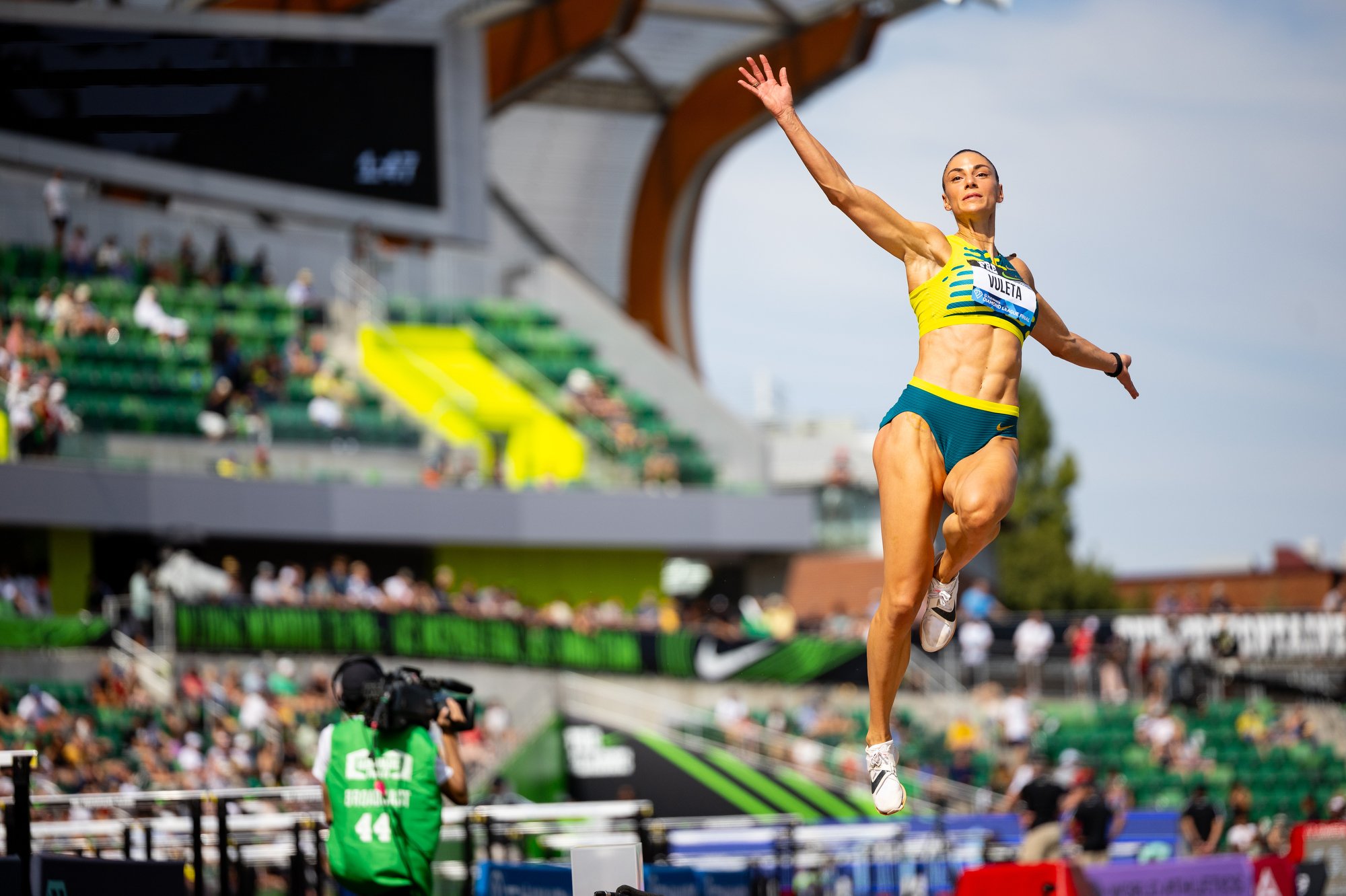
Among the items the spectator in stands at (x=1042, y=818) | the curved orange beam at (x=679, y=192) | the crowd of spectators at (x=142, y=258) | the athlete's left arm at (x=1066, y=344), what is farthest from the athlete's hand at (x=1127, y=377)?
the curved orange beam at (x=679, y=192)

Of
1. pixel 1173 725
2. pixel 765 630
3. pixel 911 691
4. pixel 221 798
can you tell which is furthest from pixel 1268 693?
pixel 221 798

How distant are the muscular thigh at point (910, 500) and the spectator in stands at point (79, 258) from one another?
2605cm

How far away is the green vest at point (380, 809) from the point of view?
7.92 m

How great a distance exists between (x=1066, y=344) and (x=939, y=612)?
4.46 ft

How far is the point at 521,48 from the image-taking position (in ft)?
129

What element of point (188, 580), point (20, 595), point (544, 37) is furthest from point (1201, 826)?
point (544, 37)

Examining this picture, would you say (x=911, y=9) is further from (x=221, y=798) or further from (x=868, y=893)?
(x=221, y=798)

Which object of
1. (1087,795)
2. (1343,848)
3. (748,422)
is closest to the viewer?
(1343,848)

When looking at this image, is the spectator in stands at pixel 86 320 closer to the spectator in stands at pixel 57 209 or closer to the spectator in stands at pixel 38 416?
the spectator in stands at pixel 57 209

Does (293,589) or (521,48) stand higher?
(521,48)

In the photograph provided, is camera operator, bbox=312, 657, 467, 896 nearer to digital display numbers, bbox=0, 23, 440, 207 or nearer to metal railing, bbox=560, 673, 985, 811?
metal railing, bbox=560, 673, 985, 811

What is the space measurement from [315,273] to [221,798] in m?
27.5

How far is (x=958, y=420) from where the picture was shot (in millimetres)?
6922

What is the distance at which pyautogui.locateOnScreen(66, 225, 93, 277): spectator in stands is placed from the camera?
30094 mm
